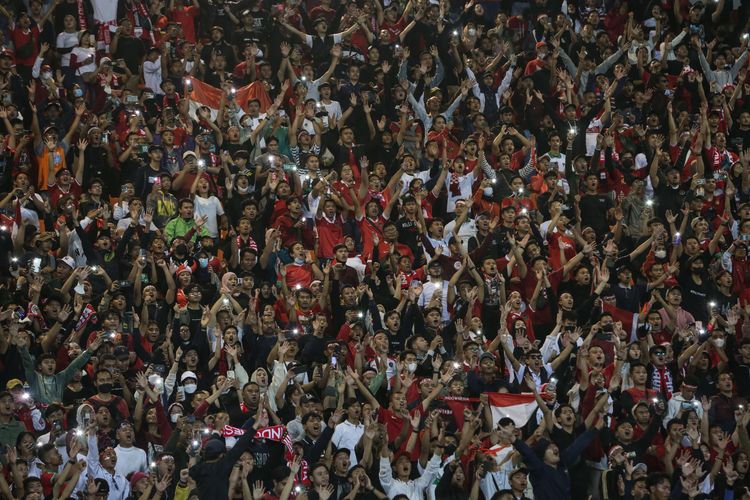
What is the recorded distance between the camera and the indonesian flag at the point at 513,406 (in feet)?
42.0

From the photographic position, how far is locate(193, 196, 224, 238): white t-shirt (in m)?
14.7

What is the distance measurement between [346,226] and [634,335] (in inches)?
126

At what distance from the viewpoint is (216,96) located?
1647 cm

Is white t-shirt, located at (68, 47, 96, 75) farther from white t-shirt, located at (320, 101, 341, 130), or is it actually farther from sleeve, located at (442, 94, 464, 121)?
sleeve, located at (442, 94, 464, 121)

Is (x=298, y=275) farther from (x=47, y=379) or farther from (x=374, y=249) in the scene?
(x=47, y=379)

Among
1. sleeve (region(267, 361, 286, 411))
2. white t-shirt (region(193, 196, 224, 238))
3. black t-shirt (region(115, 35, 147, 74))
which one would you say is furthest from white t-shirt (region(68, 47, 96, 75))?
sleeve (region(267, 361, 286, 411))

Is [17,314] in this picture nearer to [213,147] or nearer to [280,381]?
[280,381]

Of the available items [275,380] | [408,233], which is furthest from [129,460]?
[408,233]

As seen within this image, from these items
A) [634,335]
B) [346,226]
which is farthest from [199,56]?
[634,335]

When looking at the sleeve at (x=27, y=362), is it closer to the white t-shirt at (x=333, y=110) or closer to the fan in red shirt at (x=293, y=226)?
the fan in red shirt at (x=293, y=226)

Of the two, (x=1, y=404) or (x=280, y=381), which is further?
(x=280, y=381)

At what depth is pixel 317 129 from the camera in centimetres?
1603

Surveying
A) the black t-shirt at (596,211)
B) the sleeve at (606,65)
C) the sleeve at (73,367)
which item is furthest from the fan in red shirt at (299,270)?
the sleeve at (606,65)

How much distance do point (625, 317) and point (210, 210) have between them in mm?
4370
